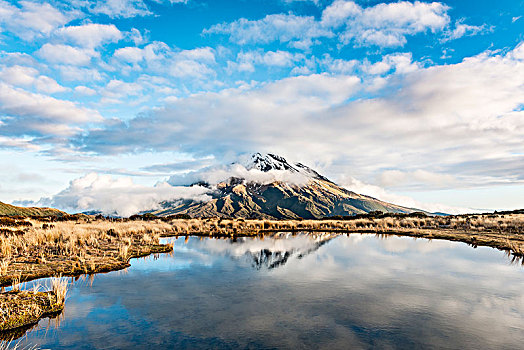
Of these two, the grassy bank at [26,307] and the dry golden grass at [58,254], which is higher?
the dry golden grass at [58,254]

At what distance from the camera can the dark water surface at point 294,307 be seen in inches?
391

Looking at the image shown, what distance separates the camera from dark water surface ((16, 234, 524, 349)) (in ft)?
32.6

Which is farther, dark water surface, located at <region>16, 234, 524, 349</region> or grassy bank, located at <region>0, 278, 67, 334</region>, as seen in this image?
grassy bank, located at <region>0, 278, 67, 334</region>

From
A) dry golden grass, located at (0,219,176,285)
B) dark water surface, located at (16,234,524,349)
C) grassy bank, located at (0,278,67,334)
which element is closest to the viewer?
dark water surface, located at (16,234,524,349)

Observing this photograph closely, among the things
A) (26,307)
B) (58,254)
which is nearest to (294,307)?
(26,307)

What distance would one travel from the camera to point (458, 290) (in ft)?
51.2

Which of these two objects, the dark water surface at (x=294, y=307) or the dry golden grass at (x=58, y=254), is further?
the dry golden grass at (x=58, y=254)

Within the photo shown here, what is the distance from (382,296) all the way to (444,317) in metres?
2.91

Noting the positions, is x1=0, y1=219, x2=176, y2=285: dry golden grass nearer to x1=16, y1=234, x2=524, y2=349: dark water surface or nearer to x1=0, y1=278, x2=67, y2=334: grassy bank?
x1=16, y1=234, x2=524, y2=349: dark water surface

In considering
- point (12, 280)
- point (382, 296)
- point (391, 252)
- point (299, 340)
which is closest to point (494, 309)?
point (382, 296)

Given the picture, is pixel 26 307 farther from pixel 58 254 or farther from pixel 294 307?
pixel 58 254

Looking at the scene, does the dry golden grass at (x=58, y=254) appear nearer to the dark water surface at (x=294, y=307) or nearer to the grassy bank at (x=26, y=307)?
the dark water surface at (x=294, y=307)

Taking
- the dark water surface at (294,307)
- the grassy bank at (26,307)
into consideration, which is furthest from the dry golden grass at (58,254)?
the grassy bank at (26,307)

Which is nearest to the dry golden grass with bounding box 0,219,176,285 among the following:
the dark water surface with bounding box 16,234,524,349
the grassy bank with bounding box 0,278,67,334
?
the dark water surface with bounding box 16,234,524,349
